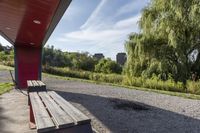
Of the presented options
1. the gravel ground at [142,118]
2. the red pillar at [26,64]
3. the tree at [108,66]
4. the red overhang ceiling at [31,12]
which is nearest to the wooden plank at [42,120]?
the red overhang ceiling at [31,12]

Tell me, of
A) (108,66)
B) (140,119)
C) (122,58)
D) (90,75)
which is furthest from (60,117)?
(108,66)

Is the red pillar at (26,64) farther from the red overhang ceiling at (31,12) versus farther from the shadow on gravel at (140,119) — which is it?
the red overhang ceiling at (31,12)

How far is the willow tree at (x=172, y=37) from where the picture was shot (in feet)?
62.1

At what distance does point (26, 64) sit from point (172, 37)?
1017cm

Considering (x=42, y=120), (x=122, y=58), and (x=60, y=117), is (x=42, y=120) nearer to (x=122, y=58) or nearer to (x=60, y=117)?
(x=60, y=117)

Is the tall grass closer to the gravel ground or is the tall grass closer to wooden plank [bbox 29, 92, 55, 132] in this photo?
the gravel ground

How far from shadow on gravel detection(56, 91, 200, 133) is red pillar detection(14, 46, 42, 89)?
19.0 feet

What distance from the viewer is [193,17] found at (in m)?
17.6

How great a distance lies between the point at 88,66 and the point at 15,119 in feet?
171

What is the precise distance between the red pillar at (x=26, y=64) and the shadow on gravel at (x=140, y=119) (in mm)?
5791

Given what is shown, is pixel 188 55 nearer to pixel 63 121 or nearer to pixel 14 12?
pixel 14 12

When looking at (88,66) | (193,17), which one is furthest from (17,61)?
(88,66)

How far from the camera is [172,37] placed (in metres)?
19.3

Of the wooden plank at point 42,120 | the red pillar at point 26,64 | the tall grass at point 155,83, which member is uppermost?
the red pillar at point 26,64
